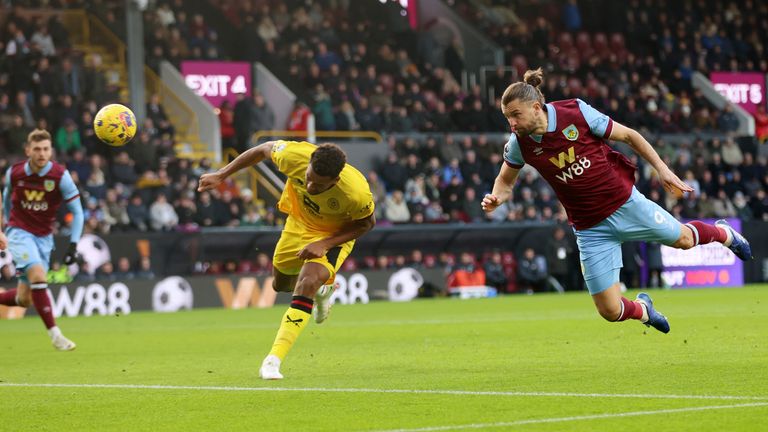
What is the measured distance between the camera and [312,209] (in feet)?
34.7

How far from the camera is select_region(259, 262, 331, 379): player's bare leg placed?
1003cm

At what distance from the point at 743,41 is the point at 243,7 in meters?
17.2

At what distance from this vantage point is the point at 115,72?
108 ft

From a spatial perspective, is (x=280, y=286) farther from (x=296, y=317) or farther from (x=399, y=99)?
(x=399, y=99)

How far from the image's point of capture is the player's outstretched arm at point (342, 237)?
10.2m

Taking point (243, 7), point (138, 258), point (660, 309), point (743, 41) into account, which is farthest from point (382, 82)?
point (660, 309)

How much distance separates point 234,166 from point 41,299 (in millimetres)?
5225

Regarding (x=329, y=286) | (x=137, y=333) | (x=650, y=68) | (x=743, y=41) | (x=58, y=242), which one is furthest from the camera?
(x=743, y=41)

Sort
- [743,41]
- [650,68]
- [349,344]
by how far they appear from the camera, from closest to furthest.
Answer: [349,344]
[650,68]
[743,41]

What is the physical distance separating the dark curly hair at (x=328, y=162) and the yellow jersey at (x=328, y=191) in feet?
2.05

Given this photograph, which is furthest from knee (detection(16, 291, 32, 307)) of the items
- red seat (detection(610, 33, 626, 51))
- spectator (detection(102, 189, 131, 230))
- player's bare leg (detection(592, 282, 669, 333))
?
red seat (detection(610, 33, 626, 51))

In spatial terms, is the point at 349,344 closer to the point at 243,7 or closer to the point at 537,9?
the point at 243,7

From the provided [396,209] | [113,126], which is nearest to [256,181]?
[396,209]

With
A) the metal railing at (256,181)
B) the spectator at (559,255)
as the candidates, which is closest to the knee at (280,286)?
the spectator at (559,255)
